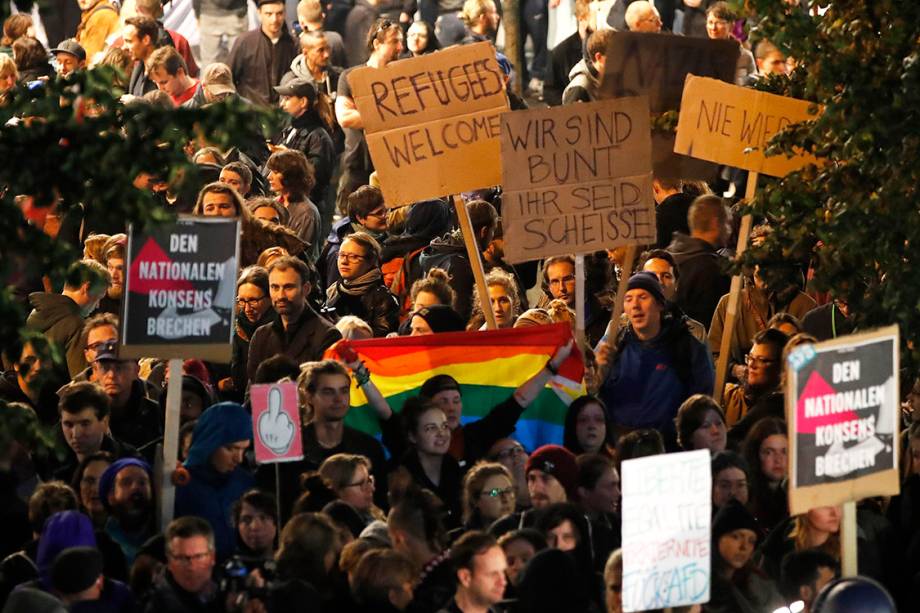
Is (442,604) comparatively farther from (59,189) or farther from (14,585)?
(59,189)

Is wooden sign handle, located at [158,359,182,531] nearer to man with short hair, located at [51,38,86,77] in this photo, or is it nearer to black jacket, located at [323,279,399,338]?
black jacket, located at [323,279,399,338]

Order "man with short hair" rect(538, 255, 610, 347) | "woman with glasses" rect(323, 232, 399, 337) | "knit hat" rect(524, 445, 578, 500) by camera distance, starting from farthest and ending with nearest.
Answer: "woman with glasses" rect(323, 232, 399, 337) < "man with short hair" rect(538, 255, 610, 347) < "knit hat" rect(524, 445, 578, 500)

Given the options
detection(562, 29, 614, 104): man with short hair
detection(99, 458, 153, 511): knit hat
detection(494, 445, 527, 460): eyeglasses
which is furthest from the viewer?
detection(562, 29, 614, 104): man with short hair

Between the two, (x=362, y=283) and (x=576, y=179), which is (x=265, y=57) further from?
(x=576, y=179)

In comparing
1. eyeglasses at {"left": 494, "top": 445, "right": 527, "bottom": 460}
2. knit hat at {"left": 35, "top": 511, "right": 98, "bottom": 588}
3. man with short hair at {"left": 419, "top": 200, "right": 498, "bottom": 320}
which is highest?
man with short hair at {"left": 419, "top": 200, "right": 498, "bottom": 320}

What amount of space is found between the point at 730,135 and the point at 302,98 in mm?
5758

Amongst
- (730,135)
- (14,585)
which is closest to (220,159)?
(730,135)

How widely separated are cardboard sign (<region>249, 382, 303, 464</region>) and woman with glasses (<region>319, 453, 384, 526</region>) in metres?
0.17

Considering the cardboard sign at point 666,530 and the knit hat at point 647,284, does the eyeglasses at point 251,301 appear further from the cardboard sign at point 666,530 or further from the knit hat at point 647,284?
the cardboard sign at point 666,530

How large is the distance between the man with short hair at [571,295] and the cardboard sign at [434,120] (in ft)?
2.65

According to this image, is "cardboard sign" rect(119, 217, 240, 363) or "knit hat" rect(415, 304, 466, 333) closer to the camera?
"cardboard sign" rect(119, 217, 240, 363)

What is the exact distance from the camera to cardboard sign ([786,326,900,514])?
31.9 ft

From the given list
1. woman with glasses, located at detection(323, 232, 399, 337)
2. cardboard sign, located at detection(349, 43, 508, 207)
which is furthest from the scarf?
cardboard sign, located at detection(349, 43, 508, 207)

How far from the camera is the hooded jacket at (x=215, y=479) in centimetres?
1073
